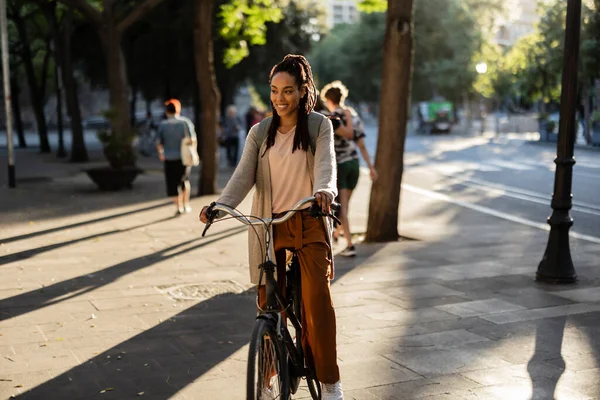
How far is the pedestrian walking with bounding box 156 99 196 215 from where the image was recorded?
44.2ft

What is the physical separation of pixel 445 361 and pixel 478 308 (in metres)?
1.61

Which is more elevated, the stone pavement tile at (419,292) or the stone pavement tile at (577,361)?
the stone pavement tile at (577,361)

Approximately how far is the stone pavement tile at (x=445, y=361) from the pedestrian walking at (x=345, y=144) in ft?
12.9

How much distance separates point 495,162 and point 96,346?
70.5ft

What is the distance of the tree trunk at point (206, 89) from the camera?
16172 mm

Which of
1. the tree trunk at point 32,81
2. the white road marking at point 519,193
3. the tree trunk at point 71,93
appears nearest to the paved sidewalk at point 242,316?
the white road marking at point 519,193

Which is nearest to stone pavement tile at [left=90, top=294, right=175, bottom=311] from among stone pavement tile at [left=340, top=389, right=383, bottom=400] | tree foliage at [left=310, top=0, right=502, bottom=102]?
stone pavement tile at [left=340, top=389, right=383, bottom=400]

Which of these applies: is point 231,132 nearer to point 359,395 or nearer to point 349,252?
point 349,252

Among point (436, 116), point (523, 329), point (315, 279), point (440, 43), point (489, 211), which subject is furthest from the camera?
point (440, 43)

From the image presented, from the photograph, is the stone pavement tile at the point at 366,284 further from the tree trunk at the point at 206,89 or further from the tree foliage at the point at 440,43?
the tree foliage at the point at 440,43

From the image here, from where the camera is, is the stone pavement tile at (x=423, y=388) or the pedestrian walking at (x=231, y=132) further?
the pedestrian walking at (x=231, y=132)

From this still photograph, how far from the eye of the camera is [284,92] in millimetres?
4301

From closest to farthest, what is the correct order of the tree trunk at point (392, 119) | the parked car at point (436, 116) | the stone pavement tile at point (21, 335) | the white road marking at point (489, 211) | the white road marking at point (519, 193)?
1. the stone pavement tile at point (21, 335)
2. the tree trunk at point (392, 119)
3. the white road marking at point (489, 211)
4. the white road marking at point (519, 193)
5. the parked car at point (436, 116)

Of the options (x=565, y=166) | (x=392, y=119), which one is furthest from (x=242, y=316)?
(x=392, y=119)
